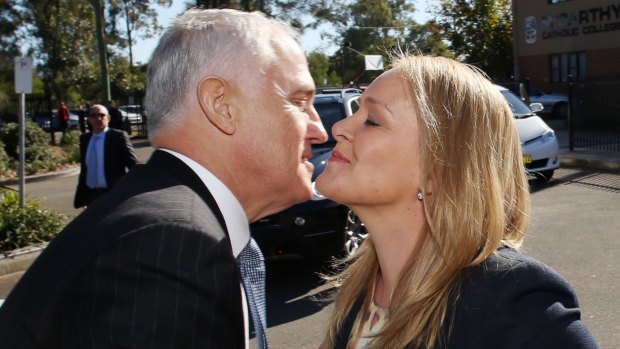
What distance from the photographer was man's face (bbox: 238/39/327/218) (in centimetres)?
190

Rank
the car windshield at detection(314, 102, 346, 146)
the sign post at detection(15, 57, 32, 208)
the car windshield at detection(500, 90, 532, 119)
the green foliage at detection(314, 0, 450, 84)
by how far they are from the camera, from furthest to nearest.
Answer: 1. the green foliage at detection(314, 0, 450, 84)
2. the car windshield at detection(500, 90, 532, 119)
3. the sign post at detection(15, 57, 32, 208)
4. the car windshield at detection(314, 102, 346, 146)

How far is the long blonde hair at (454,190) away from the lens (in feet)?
6.26

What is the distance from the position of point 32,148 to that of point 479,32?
54.6ft

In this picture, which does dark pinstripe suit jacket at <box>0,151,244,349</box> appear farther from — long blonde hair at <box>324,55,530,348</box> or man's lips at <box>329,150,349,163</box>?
man's lips at <box>329,150,349,163</box>

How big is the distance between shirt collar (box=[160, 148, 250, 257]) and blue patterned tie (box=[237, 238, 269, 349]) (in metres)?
0.13

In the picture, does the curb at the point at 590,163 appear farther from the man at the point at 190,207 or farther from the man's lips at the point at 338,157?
the man at the point at 190,207

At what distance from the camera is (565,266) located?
6.93 meters

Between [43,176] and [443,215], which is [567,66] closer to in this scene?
[43,176]

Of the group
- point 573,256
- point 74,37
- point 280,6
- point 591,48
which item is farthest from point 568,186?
point 74,37

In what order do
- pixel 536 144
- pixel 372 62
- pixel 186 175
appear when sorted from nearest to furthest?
pixel 186 175 < pixel 536 144 < pixel 372 62

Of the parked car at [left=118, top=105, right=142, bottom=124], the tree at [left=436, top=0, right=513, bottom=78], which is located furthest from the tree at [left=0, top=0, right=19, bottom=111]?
the tree at [left=436, top=0, right=513, bottom=78]

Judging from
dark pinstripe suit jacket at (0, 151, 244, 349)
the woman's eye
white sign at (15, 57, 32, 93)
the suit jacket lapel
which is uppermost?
white sign at (15, 57, 32, 93)

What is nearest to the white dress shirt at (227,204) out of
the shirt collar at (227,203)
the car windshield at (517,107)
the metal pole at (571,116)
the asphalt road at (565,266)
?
the shirt collar at (227,203)

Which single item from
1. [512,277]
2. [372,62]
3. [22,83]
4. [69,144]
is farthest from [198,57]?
[69,144]
